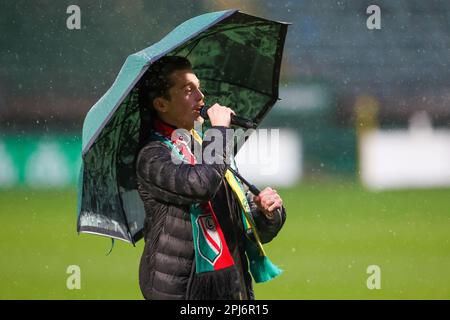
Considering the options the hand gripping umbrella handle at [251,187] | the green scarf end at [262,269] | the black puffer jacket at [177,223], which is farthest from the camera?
the green scarf end at [262,269]

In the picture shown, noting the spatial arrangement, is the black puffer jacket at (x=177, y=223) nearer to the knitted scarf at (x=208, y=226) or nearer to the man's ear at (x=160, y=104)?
the knitted scarf at (x=208, y=226)

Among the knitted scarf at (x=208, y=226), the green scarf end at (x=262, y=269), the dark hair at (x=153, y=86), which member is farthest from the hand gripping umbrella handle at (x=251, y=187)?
the dark hair at (x=153, y=86)

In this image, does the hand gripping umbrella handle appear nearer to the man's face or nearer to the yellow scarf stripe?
the yellow scarf stripe

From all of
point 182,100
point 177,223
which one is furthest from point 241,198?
point 182,100

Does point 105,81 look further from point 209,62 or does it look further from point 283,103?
point 209,62

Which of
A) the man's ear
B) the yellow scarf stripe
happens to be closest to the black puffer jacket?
the yellow scarf stripe

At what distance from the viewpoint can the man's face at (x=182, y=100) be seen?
2.87 meters

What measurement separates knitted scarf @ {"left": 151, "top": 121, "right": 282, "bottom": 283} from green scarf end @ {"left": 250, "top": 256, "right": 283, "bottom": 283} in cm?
5

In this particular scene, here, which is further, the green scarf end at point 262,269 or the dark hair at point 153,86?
the green scarf end at point 262,269

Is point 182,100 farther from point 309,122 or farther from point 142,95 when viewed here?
point 309,122

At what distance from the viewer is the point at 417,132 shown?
23.9 feet

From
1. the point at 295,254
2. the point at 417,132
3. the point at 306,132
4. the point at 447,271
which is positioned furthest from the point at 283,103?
the point at 447,271

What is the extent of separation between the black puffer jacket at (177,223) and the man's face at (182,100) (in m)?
0.12

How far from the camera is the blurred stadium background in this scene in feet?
21.7
